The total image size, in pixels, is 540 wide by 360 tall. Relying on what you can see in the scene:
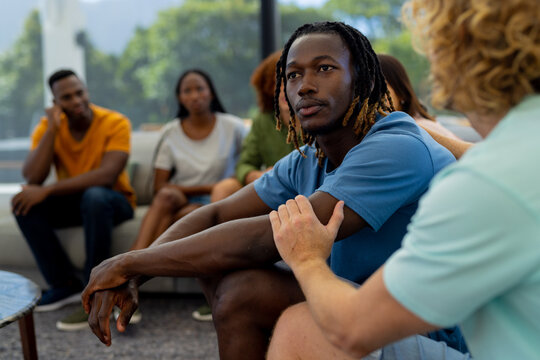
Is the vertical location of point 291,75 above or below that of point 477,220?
above

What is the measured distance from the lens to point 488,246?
59 cm

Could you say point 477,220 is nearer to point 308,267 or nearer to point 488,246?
point 488,246

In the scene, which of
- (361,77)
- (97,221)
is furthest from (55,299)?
(361,77)

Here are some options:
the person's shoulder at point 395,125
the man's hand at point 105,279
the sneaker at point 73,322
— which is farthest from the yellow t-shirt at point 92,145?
the person's shoulder at point 395,125

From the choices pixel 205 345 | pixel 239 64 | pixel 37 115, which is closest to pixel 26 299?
pixel 205 345

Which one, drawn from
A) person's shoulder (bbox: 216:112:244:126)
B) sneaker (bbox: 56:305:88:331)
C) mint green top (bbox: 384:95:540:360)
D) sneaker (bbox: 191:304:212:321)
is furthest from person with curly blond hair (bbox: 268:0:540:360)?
person's shoulder (bbox: 216:112:244:126)

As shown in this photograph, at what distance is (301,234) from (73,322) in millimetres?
1752

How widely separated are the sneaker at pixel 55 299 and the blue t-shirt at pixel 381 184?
Result: 1.79 metres

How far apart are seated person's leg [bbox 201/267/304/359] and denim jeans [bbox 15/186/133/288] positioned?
1.54m

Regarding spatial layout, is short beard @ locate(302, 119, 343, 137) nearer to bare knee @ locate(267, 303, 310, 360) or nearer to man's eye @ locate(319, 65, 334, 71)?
man's eye @ locate(319, 65, 334, 71)

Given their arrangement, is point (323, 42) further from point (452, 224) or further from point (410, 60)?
point (410, 60)

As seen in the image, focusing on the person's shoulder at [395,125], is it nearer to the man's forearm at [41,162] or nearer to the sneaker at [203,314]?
the sneaker at [203,314]

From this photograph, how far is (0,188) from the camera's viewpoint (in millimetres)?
4250

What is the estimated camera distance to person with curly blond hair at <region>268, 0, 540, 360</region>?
1.92ft
